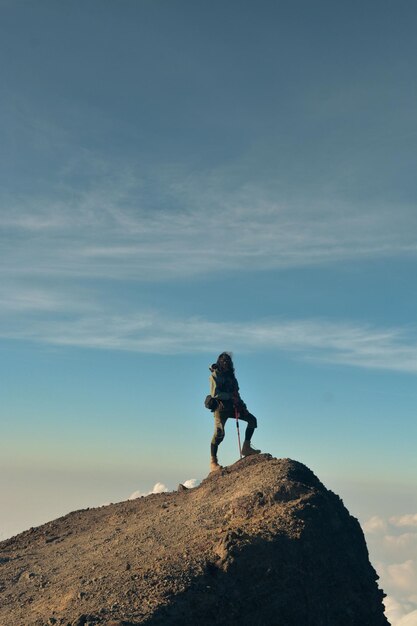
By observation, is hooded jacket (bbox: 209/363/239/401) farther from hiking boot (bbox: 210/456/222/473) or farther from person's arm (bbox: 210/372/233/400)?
hiking boot (bbox: 210/456/222/473)

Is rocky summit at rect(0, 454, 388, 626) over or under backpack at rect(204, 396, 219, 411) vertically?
under

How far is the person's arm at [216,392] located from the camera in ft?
67.4

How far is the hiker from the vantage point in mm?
20641

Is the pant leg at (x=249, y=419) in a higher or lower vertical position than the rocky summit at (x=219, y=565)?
higher

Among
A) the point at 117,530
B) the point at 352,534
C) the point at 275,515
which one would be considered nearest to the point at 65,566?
the point at 117,530

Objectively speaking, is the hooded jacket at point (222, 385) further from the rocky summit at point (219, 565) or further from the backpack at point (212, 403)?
the rocky summit at point (219, 565)

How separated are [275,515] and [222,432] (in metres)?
5.74

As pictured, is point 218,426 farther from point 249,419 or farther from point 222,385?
point 222,385

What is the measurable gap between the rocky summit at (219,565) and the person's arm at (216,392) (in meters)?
2.27

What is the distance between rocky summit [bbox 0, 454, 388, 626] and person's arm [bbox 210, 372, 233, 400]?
7.46 ft

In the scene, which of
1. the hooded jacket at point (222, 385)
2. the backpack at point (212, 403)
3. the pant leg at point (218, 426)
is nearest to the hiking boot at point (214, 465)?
the pant leg at point (218, 426)

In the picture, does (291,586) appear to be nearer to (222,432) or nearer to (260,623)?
(260,623)

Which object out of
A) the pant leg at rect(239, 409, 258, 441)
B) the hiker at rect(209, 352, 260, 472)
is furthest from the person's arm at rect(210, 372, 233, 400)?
the pant leg at rect(239, 409, 258, 441)

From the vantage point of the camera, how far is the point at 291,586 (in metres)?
13.4
